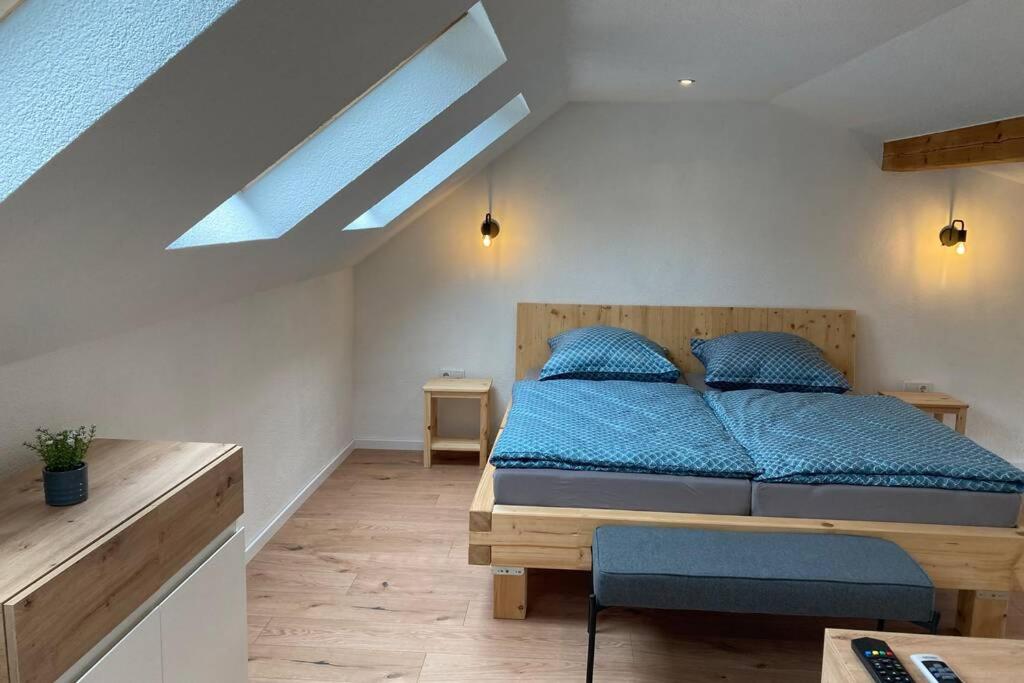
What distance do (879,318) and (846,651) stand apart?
317 centimetres

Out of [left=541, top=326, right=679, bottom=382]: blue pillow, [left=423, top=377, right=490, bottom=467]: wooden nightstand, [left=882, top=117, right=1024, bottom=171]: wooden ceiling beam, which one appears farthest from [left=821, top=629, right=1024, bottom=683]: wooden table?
[left=423, top=377, right=490, bottom=467]: wooden nightstand

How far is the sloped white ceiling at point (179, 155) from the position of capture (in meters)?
1.13

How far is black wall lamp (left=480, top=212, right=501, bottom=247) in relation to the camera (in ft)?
15.1

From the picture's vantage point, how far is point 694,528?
108 inches

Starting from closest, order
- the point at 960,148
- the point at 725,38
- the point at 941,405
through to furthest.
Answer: the point at 725,38 → the point at 960,148 → the point at 941,405

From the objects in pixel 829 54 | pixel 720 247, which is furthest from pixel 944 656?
pixel 720 247

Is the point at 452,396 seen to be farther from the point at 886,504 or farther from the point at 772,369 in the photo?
the point at 886,504

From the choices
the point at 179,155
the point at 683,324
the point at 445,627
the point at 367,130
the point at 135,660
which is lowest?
the point at 445,627

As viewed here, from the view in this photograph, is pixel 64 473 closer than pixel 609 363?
Yes

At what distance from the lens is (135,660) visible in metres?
1.61

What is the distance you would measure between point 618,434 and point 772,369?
1.35m

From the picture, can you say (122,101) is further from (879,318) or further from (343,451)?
(879,318)

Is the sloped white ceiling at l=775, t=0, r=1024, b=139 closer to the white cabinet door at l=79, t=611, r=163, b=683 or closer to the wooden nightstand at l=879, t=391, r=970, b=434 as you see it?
the wooden nightstand at l=879, t=391, r=970, b=434

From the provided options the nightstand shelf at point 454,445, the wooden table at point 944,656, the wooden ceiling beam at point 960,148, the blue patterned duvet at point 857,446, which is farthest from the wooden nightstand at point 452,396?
the wooden table at point 944,656
